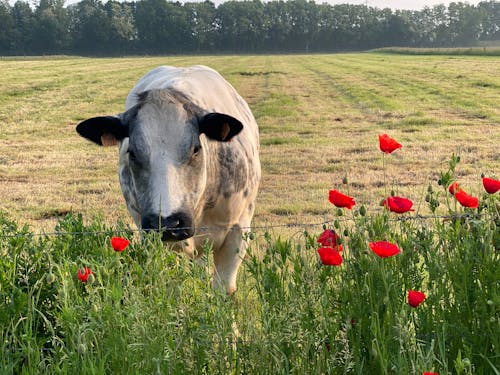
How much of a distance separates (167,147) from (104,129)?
669 millimetres

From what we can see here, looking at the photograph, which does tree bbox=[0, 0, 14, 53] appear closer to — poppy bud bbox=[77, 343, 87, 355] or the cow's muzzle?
the cow's muzzle

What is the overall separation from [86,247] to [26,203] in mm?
5606

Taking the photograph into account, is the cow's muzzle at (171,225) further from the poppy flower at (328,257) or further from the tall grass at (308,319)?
the poppy flower at (328,257)

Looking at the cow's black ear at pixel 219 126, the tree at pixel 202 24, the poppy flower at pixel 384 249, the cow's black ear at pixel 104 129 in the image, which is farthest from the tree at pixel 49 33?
the poppy flower at pixel 384 249

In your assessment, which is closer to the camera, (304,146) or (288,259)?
(288,259)

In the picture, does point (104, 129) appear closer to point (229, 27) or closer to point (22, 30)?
point (22, 30)

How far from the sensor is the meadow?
270 cm

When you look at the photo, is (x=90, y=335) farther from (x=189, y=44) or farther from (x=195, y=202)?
(x=189, y=44)

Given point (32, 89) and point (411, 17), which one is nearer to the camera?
point (32, 89)

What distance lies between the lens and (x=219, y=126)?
14.5 ft

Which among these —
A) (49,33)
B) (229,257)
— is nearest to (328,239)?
(229,257)

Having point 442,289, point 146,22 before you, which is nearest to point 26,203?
point 442,289

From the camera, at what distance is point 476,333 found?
274 cm

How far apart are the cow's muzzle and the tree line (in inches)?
4477
